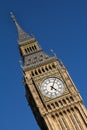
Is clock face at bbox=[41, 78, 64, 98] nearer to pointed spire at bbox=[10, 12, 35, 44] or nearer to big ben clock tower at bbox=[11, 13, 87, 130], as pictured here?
big ben clock tower at bbox=[11, 13, 87, 130]

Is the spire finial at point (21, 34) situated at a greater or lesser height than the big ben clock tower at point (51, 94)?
greater

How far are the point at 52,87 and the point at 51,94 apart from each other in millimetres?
1649

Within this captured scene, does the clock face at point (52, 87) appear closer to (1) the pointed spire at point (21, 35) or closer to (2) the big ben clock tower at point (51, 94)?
(2) the big ben clock tower at point (51, 94)

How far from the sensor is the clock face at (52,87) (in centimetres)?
10375

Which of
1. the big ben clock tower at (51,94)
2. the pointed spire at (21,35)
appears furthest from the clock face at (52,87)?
the pointed spire at (21,35)

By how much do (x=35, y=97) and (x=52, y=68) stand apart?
6.95m

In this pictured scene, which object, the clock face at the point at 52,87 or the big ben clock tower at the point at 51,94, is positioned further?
the clock face at the point at 52,87

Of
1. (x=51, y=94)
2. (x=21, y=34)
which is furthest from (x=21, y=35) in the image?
(x=51, y=94)

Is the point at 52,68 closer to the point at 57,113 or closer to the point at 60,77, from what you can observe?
the point at 60,77

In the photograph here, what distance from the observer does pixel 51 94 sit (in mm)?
103750

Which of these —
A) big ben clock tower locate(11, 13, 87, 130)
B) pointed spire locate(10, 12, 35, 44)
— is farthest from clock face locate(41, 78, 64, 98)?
pointed spire locate(10, 12, 35, 44)

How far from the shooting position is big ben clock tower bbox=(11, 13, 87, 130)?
331 ft

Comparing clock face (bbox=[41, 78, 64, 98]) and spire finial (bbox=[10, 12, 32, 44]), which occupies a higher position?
spire finial (bbox=[10, 12, 32, 44])

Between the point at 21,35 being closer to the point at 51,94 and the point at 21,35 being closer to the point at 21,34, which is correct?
the point at 21,34
